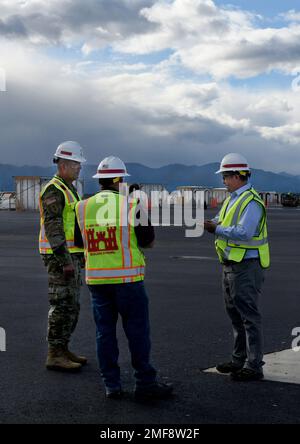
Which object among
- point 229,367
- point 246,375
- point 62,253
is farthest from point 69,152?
A: point 246,375

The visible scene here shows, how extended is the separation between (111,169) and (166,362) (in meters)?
2.22

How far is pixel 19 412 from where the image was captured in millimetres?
5379

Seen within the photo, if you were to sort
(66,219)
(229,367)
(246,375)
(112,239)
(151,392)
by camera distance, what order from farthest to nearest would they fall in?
(66,219), (229,367), (246,375), (112,239), (151,392)

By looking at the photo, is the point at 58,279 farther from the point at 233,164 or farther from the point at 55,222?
the point at 233,164

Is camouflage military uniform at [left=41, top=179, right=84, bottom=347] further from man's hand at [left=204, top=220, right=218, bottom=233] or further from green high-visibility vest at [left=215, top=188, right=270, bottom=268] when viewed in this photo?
green high-visibility vest at [left=215, top=188, right=270, bottom=268]

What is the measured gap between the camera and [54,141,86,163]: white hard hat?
693 centimetres

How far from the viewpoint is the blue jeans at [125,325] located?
228 inches

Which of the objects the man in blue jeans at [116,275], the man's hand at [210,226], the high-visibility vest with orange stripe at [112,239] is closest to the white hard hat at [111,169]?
the man in blue jeans at [116,275]

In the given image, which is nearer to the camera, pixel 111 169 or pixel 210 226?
pixel 111 169

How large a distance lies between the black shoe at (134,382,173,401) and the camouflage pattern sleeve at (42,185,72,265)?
160 centimetres

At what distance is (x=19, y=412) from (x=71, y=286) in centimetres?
175

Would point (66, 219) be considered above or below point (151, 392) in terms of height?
above

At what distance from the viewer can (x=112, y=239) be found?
19.2ft
